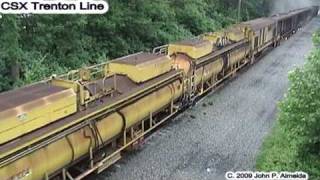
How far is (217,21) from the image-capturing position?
5169cm

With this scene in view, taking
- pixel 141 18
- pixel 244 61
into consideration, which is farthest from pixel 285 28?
pixel 141 18

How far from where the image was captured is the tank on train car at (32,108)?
32.9 feet

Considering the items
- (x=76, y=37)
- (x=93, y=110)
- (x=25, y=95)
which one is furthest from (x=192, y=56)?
(x=25, y=95)

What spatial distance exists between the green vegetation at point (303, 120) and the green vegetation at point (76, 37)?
12.8m

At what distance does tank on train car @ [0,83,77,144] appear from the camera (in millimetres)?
10016

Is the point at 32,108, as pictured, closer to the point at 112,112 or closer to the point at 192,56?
the point at 112,112

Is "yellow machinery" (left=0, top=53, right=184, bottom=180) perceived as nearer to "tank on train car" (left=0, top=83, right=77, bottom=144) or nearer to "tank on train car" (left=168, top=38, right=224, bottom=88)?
"tank on train car" (left=0, top=83, right=77, bottom=144)

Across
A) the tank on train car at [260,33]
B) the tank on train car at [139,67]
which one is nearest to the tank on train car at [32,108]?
the tank on train car at [139,67]

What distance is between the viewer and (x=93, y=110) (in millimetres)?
12625

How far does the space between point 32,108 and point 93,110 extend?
2.34m

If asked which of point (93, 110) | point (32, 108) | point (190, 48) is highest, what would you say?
point (190, 48)

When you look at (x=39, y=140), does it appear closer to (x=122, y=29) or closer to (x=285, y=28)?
(x=122, y=29)

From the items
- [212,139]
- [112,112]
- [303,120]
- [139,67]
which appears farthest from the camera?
[212,139]

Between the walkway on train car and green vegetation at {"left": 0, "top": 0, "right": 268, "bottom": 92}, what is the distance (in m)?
7.43
